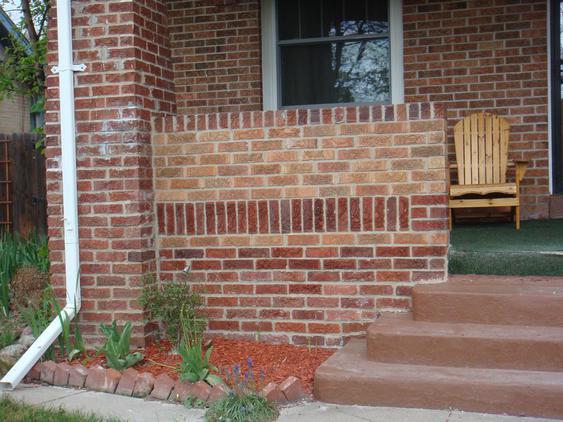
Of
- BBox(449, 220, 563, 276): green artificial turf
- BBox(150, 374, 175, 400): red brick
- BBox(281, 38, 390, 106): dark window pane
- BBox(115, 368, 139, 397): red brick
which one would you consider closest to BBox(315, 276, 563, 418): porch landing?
BBox(449, 220, 563, 276): green artificial turf

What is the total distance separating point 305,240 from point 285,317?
57 centimetres

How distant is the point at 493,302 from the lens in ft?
13.9

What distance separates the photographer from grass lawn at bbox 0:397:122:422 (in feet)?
12.0

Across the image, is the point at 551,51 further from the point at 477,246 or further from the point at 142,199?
the point at 142,199

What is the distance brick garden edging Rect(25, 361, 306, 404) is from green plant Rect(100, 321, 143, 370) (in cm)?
9

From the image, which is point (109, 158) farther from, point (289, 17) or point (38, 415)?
point (289, 17)

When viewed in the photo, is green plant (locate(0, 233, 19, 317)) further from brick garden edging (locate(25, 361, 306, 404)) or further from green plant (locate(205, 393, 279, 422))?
green plant (locate(205, 393, 279, 422))

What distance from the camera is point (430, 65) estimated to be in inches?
284

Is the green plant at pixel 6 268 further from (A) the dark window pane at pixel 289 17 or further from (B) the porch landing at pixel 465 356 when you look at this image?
(A) the dark window pane at pixel 289 17

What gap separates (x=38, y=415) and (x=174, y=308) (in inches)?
50.8

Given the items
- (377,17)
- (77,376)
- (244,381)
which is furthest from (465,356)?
(377,17)

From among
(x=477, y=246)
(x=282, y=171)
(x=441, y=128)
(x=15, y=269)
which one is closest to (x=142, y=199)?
(x=282, y=171)

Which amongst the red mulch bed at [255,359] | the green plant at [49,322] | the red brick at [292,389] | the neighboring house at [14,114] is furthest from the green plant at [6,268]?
the neighboring house at [14,114]

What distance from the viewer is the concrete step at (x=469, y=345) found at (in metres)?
3.93
